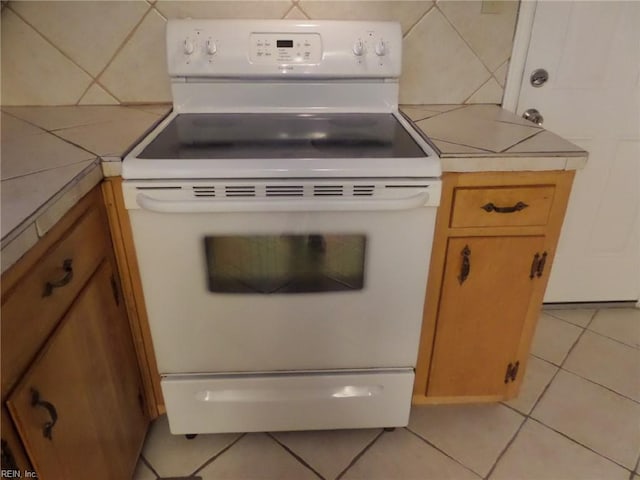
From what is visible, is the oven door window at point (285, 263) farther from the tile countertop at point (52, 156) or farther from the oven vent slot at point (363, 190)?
the tile countertop at point (52, 156)

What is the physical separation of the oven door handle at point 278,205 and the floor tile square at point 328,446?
2.56 feet

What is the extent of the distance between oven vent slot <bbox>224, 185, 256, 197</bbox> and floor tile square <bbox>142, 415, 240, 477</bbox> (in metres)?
0.83

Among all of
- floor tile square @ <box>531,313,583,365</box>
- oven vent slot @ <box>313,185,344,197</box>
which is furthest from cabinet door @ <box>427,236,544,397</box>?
floor tile square @ <box>531,313,583,365</box>

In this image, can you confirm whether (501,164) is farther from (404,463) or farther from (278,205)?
(404,463)

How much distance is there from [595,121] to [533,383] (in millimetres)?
959

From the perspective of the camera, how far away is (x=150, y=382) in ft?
4.32

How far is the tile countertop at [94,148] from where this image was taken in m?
0.77

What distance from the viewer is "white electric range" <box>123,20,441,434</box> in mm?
1009

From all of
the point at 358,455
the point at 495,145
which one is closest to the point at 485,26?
the point at 495,145

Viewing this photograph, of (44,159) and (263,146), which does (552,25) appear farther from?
(44,159)

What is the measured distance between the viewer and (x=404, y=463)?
1.35 metres

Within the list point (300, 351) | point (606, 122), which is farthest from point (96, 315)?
point (606, 122)

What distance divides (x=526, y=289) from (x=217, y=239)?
2.74 ft

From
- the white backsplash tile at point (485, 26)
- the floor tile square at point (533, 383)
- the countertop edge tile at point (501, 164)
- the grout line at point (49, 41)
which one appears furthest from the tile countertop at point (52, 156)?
the floor tile square at point (533, 383)
